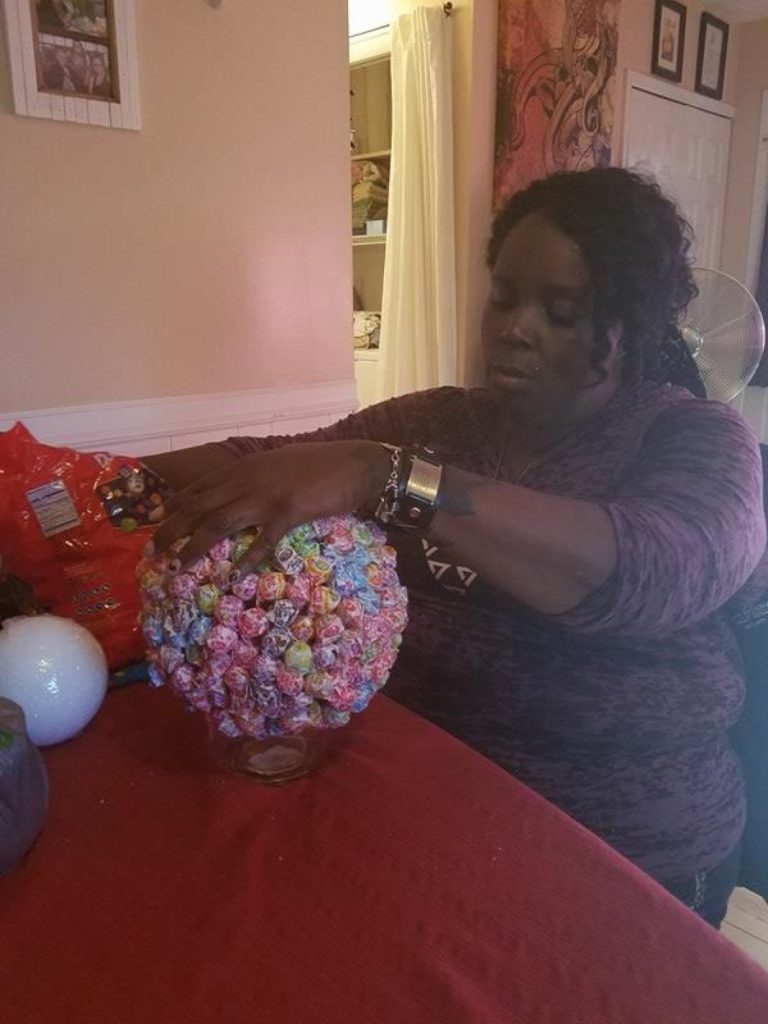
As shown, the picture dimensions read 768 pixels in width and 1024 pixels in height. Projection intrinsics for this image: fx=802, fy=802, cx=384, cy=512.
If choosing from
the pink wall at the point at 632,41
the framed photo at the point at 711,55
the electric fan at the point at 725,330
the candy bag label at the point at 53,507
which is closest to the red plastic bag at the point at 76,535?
the candy bag label at the point at 53,507

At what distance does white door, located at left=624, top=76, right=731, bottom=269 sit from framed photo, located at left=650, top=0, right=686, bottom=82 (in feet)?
0.22

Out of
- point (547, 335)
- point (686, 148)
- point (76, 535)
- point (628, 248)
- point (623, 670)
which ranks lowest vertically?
point (623, 670)

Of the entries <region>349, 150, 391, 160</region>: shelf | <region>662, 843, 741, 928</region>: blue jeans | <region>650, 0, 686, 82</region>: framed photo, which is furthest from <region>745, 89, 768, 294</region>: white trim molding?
<region>662, 843, 741, 928</region>: blue jeans

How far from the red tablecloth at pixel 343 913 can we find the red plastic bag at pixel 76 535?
35 centimetres

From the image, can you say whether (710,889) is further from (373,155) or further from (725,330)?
(373,155)

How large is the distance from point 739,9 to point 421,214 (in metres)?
2.18

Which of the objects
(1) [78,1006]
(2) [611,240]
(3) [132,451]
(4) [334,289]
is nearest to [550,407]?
(2) [611,240]

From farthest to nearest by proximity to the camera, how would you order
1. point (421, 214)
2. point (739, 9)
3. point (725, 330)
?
point (739, 9)
point (421, 214)
point (725, 330)

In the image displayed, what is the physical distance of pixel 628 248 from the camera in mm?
1056

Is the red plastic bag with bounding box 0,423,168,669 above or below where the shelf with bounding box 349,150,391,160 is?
below

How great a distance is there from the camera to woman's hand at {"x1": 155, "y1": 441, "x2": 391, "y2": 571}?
0.66 meters

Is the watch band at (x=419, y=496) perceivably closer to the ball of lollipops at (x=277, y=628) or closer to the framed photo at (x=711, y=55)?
the ball of lollipops at (x=277, y=628)

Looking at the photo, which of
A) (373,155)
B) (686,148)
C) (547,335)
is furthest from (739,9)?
(547,335)

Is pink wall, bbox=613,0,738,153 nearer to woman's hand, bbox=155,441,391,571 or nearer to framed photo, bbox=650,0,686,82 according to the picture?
framed photo, bbox=650,0,686,82
